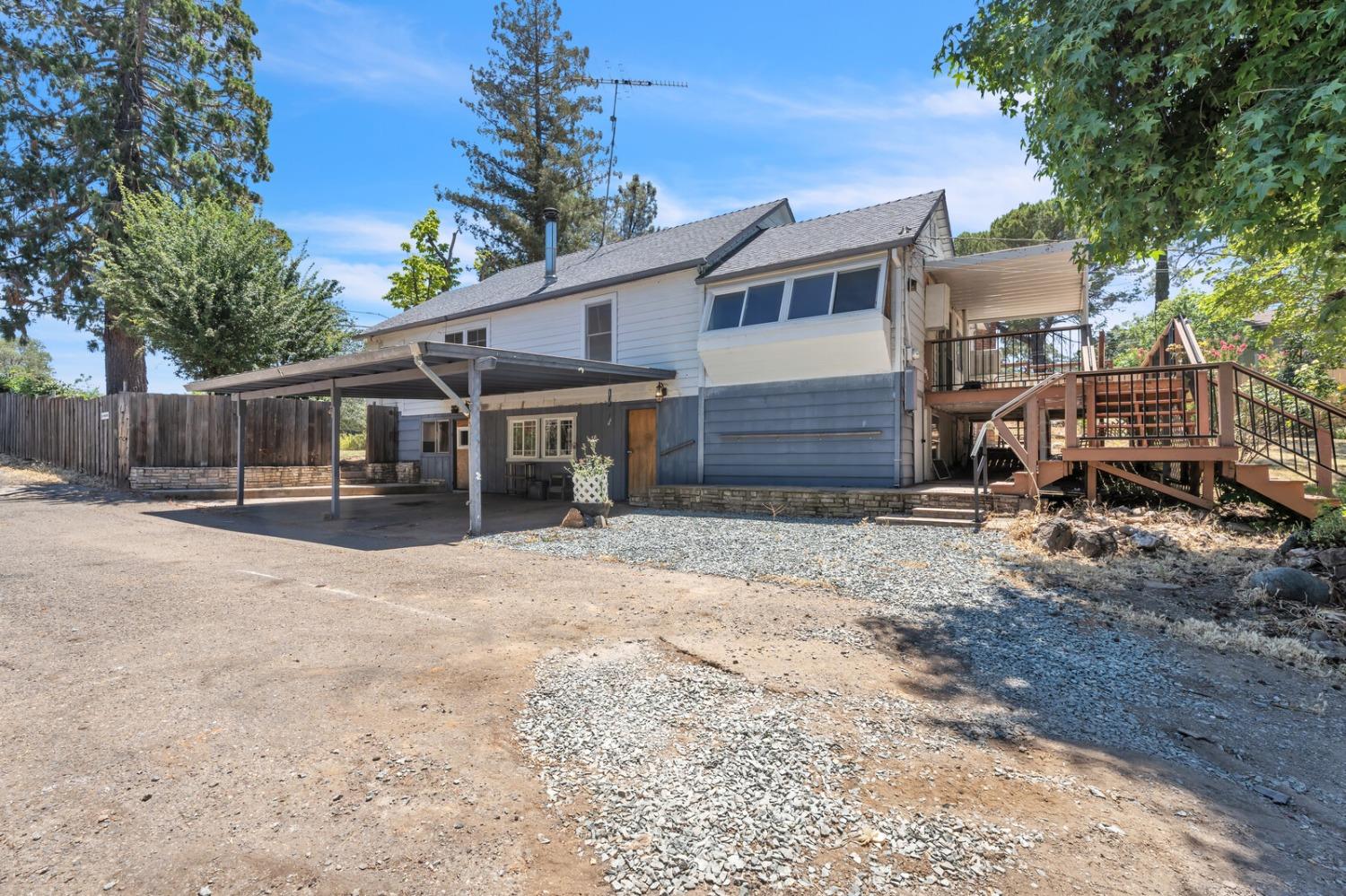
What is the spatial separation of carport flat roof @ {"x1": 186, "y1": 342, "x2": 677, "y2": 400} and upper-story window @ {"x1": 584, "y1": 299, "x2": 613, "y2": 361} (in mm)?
861

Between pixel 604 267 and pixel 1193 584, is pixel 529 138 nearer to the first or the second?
pixel 604 267

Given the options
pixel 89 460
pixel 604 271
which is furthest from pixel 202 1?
pixel 604 271

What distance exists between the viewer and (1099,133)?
470 cm

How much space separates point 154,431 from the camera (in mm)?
13789

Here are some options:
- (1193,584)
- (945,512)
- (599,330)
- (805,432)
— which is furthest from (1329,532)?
(599,330)

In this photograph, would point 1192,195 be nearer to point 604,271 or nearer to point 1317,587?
point 1317,587

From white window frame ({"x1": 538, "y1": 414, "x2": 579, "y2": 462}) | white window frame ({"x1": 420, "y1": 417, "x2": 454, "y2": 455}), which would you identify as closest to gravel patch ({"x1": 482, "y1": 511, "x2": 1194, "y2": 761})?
white window frame ({"x1": 538, "y1": 414, "x2": 579, "y2": 462})

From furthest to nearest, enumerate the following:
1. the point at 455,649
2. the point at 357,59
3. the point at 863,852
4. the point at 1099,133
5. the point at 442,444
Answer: the point at 442,444 → the point at 357,59 → the point at 1099,133 → the point at 455,649 → the point at 863,852

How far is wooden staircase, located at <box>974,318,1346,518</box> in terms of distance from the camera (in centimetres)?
735

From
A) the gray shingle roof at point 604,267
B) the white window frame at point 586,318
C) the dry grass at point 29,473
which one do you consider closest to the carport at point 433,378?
the white window frame at point 586,318

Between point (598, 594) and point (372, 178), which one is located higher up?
point (372, 178)

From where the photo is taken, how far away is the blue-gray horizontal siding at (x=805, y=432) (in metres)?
10.6

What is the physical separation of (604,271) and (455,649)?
1155cm

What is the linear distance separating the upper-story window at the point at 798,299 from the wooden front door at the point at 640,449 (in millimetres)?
2622
